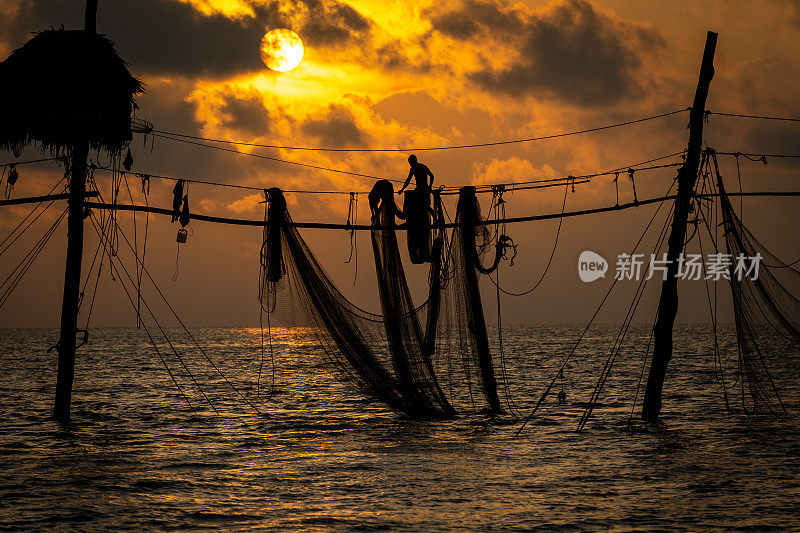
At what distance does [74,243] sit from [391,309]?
713cm

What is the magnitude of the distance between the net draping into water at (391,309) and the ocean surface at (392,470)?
72cm

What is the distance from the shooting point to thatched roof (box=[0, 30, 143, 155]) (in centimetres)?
1730

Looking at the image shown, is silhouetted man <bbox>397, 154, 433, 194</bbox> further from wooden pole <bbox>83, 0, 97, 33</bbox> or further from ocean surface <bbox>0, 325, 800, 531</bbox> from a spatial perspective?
wooden pole <bbox>83, 0, 97, 33</bbox>

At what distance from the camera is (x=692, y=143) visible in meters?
16.3

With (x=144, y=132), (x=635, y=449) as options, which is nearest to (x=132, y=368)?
(x=144, y=132)

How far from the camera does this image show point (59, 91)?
17.3m

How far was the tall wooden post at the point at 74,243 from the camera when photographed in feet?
57.2

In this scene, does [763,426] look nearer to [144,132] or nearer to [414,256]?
[414,256]

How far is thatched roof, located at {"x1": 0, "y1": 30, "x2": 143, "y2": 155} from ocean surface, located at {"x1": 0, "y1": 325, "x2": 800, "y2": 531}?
6.65 meters

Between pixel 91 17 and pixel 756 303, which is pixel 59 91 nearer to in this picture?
pixel 91 17

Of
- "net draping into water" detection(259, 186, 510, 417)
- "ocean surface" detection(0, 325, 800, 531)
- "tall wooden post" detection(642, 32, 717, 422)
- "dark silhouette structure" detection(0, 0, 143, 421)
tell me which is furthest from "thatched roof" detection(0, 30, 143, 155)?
"tall wooden post" detection(642, 32, 717, 422)

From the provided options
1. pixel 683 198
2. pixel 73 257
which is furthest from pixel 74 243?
pixel 683 198

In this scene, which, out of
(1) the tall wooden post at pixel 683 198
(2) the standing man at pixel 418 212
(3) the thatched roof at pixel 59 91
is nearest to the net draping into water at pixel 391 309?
(2) the standing man at pixel 418 212

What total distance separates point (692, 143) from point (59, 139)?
1337cm
